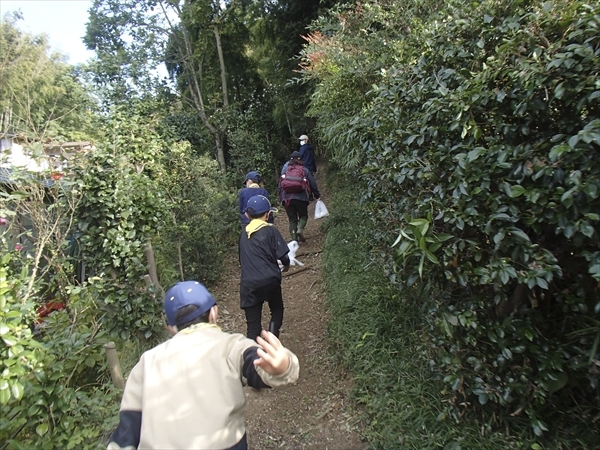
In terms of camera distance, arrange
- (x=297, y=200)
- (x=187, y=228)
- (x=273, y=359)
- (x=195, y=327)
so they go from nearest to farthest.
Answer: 1. (x=273, y=359)
2. (x=195, y=327)
3. (x=187, y=228)
4. (x=297, y=200)

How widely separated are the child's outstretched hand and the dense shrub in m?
0.86

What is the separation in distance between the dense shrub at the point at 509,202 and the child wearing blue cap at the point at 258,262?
4.88ft

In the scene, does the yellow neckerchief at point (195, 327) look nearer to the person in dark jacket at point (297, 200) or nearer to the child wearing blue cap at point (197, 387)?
the child wearing blue cap at point (197, 387)

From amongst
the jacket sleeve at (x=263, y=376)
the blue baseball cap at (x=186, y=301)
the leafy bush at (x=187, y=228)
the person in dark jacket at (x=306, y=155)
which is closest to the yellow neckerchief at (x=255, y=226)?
the blue baseball cap at (x=186, y=301)

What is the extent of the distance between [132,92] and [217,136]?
2805 mm

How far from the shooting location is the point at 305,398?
11.9 ft

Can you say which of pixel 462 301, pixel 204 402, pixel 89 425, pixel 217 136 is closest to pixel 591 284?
pixel 462 301

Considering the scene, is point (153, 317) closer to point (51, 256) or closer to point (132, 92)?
point (51, 256)

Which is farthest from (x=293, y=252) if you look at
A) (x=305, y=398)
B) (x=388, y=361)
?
(x=388, y=361)

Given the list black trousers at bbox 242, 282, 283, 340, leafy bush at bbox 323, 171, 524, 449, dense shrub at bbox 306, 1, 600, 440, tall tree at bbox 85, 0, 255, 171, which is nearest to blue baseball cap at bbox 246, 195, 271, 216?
black trousers at bbox 242, 282, 283, 340

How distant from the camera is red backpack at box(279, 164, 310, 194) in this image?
20.9 ft

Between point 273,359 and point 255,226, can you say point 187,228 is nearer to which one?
point 255,226

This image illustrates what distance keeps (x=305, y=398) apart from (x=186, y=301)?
2282mm

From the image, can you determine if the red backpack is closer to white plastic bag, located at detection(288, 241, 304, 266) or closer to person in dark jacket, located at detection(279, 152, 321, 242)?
person in dark jacket, located at detection(279, 152, 321, 242)
